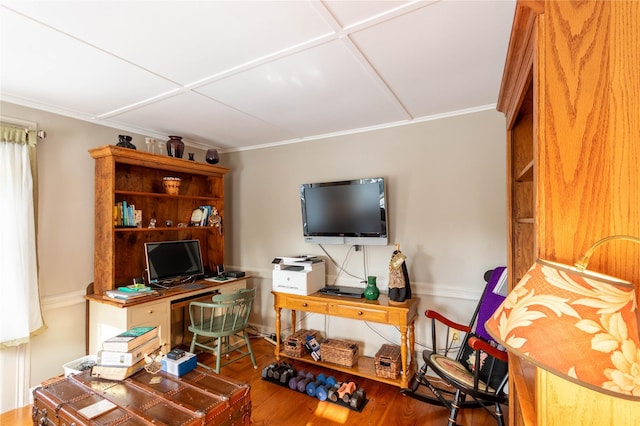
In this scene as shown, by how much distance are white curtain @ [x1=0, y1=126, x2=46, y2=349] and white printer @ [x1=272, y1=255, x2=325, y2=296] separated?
1849 millimetres

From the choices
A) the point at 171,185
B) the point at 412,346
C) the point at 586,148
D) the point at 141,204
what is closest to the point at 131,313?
the point at 141,204

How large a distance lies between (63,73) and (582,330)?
8.76 ft

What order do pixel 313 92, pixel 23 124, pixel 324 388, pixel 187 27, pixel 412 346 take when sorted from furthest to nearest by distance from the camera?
pixel 412 346 → pixel 324 388 → pixel 23 124 → pixel 313 92 → pixel 187 27

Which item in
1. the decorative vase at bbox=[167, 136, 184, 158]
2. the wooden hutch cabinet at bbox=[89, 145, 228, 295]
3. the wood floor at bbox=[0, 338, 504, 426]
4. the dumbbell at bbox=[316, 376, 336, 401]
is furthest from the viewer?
the decorative vase at bbox=[167, 136, 184, 158]

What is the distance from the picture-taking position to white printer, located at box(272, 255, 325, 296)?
2789 millimetres

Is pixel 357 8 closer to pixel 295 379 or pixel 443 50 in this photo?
pixel 443 50

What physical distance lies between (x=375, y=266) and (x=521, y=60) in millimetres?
2102

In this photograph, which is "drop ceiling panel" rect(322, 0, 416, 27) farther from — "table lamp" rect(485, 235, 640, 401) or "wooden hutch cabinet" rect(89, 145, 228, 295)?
A: "wooden hutch cabinet" rect(89, 145, 228, 295)

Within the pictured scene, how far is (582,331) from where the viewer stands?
61 cm

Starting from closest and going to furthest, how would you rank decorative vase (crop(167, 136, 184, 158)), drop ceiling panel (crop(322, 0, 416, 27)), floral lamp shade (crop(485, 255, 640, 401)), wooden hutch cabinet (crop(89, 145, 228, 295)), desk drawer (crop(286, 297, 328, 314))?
1. floral lamp shade (crop(485, 255, 640, 401))
2. drop ceiling panel (crop(322, 0, 416, 27))
3. wooden hutch cabinet (crop(89, 145, 228, 295))
4. desk drawer (crop(286, 297, 328, 314))
5. decorative vase (crop(167, 136, 184, 158))

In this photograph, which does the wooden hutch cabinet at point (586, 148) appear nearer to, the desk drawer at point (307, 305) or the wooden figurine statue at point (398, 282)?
the wooden figurine statue at point (398, 282)

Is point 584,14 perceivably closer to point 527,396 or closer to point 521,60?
point 521,60

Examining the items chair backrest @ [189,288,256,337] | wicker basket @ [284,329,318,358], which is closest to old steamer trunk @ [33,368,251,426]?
chair backrest @ [189,288,256,337]

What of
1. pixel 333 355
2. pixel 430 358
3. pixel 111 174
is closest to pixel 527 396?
pixel 430 358
